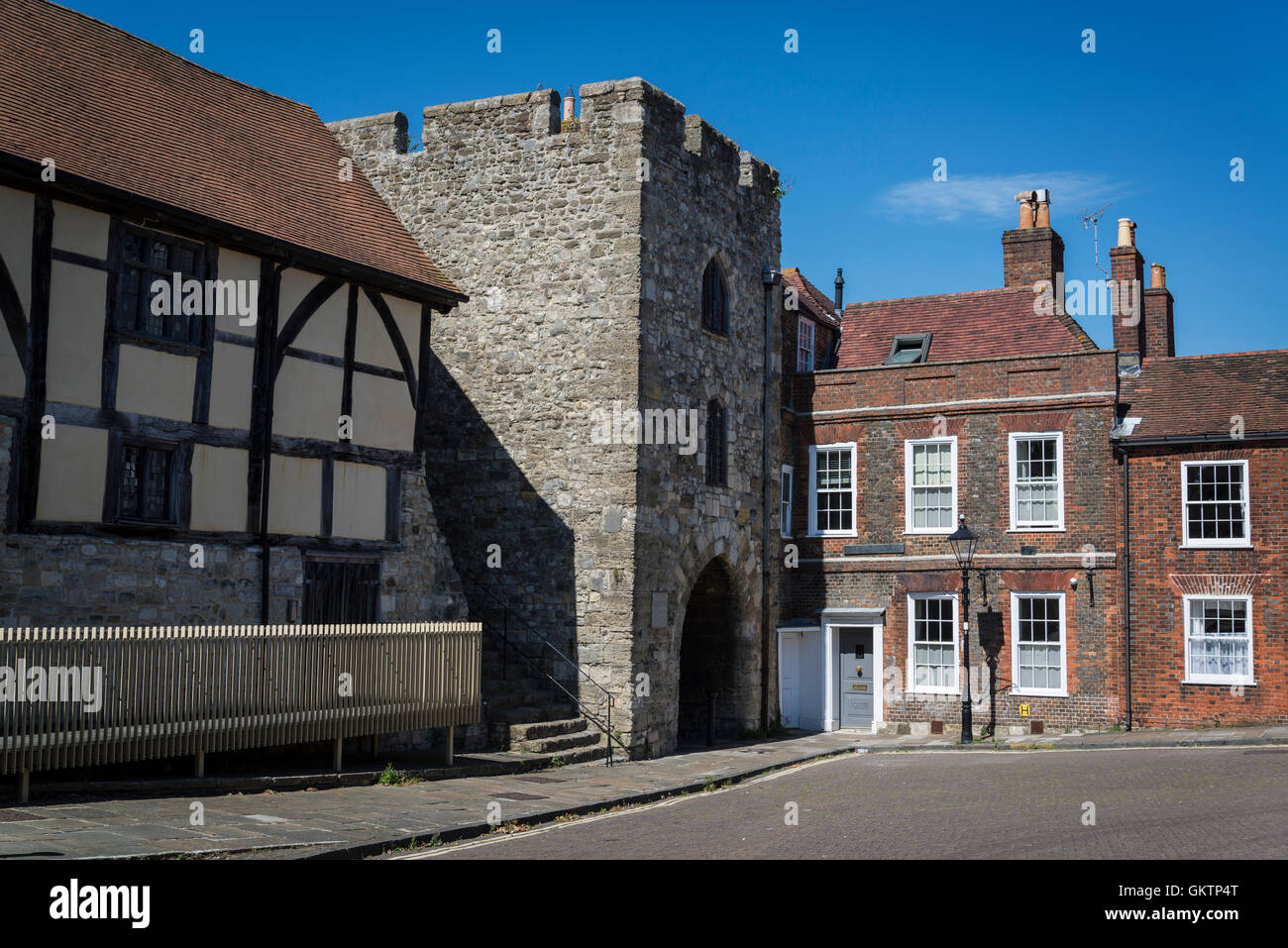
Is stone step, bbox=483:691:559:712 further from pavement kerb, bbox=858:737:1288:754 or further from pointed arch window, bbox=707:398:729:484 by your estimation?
pavement kerb, bbox=858:737:1288:754

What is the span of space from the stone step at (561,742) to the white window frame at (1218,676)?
36.4 feet

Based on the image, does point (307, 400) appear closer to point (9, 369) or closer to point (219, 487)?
point (219, 487)

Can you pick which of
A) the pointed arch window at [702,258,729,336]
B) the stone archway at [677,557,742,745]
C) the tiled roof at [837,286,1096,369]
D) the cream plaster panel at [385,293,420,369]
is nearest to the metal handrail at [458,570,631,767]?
the stone archway at [677,557,742,745]

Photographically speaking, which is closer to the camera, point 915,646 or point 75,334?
point 75,334

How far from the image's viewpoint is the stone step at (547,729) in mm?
18781

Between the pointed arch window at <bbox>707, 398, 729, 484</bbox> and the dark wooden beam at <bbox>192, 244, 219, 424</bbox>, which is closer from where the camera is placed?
the dark wooden beam at <bbox>192, 244, 219, 424</bbox>

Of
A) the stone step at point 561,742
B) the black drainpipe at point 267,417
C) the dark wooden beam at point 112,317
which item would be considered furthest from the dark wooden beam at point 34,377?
the stone step at point 561,742

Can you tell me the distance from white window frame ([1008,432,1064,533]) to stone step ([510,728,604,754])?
9.87 meters

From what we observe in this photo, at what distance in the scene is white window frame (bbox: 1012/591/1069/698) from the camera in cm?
2461

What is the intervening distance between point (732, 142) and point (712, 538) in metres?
7.30

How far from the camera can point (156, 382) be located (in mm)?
15359

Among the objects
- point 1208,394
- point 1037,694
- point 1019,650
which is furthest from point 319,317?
point 1208,394

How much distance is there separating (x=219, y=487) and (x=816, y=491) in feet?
46.7

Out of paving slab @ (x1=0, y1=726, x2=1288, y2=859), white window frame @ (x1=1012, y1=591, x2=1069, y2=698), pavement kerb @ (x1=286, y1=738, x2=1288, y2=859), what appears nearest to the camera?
paving slab @ (x1=0, y1=726, x2=1288, y2=859)
